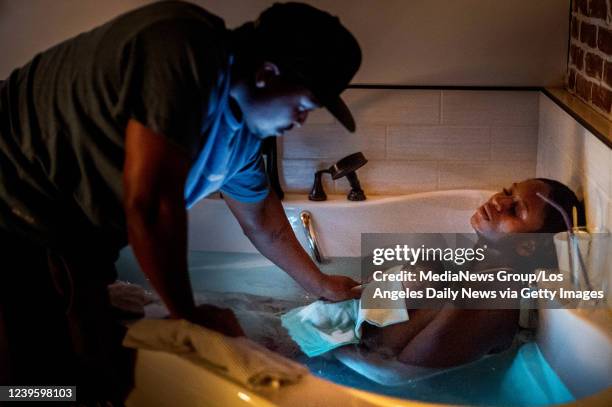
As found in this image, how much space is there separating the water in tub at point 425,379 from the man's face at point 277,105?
479mm

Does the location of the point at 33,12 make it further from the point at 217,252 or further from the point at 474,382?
the point at 474,382

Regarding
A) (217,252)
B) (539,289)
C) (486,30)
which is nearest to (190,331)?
(539,289)

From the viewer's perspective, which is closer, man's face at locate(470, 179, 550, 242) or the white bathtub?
the white bathtub

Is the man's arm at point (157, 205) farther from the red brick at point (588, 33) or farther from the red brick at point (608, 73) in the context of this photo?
the red brick at point (588, 33)

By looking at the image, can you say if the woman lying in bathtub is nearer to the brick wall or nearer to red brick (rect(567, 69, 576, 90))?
the brick wall

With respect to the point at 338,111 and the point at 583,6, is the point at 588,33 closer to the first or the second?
the point at 583,6

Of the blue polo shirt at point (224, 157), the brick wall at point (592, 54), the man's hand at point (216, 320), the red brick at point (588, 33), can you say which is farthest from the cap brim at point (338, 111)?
the red brick at point (588, 33)

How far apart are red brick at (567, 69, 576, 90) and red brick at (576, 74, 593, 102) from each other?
0.03 metres

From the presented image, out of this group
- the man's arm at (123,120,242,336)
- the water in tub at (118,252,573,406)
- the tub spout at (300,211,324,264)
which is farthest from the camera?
the tub spout at (300,211,324,264)

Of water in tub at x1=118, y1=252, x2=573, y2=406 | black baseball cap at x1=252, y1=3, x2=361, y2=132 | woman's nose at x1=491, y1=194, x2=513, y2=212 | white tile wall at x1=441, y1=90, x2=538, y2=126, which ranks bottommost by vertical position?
water in tub at x1=118, y1=252, x2=573, y2=406

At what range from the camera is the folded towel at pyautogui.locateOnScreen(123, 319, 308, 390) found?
1062mm

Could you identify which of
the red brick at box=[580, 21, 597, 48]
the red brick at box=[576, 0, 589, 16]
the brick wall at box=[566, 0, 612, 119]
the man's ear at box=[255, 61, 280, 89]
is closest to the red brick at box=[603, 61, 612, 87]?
the brick wall at box=[566, 0, 612, 119]

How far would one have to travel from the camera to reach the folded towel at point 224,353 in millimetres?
1062

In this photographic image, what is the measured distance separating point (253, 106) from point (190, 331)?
0.99 ft
